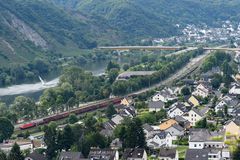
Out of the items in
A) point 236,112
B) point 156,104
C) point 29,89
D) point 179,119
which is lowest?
point 29,89

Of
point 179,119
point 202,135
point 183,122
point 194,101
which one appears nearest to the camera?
point 202,135

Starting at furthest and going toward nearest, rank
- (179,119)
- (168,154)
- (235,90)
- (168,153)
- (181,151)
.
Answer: (235,90) < (179,119) < (181,151) < (168,153) < (168,154)

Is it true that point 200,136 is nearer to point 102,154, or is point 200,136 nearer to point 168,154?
point 168,154

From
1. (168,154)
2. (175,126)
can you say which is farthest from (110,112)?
(168,154)

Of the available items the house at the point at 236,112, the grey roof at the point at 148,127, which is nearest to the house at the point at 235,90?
the house at the point at 236,112

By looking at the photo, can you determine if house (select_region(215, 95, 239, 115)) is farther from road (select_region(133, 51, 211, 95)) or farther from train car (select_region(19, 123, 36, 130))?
train car (select_region(19, 123, 36, 130))

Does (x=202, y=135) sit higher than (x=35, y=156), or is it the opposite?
(x=202, y=135)

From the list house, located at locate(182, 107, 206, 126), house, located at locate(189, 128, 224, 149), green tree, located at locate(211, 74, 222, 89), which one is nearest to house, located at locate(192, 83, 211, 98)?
green tree, located at locate(211, 74, 222, 89)
